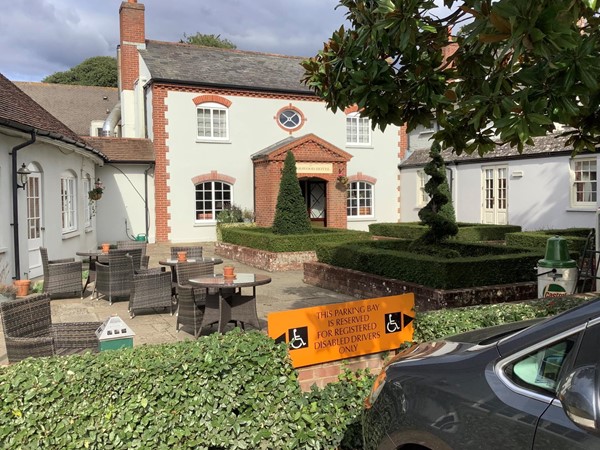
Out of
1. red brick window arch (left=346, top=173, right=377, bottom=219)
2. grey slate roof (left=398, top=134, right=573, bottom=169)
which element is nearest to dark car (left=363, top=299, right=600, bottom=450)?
grey slate roof (left=398, top=134, right=573, bottom=169)

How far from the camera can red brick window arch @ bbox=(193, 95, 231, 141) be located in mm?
22469

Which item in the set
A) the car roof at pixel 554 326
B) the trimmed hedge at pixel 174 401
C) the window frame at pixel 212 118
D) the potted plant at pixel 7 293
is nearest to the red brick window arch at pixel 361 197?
the window frame at pixel 212 118

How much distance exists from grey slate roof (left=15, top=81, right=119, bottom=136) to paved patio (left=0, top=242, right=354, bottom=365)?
31.0m

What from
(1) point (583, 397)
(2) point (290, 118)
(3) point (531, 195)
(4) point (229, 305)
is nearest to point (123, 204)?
(2) point (290, 118)

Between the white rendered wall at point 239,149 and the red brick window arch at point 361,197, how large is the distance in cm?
22

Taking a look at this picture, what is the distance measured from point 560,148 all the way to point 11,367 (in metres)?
18.4

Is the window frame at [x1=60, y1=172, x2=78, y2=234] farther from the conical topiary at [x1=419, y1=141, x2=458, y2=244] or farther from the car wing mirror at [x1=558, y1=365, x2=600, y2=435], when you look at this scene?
the car wing mirror at [x1=558, y1=365, x2=600, y2=435]

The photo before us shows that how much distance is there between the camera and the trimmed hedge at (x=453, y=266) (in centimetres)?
861

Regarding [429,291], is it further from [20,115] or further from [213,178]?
[213,178]

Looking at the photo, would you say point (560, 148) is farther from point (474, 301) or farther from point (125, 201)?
point (125, 201)

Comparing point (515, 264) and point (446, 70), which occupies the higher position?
point (446, 70)

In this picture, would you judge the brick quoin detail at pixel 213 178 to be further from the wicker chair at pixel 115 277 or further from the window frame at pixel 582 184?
the window frame at pixel 582 184

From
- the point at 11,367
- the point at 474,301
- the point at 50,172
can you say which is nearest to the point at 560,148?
the point at 474,301

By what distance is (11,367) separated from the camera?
12.4ft
